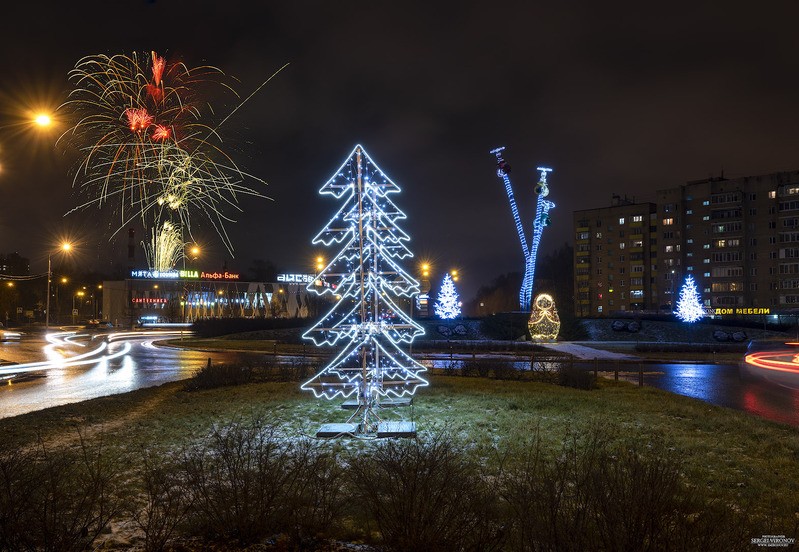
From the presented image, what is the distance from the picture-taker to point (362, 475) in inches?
261

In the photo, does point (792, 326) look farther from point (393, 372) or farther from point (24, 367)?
point (24, 367)

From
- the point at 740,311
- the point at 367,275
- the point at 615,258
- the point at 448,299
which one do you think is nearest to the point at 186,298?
the point at 448,299

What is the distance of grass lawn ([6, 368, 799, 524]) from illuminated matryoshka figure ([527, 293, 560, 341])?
2653 cm

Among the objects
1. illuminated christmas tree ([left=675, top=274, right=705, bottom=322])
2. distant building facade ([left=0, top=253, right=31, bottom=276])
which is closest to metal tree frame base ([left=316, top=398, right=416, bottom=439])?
illuminated christmas tree ([left=675, top=274, right=705, bottom=322])

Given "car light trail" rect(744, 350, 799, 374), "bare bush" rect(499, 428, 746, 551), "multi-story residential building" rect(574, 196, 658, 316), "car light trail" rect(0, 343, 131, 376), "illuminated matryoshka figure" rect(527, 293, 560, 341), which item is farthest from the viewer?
"multi-story residential building" rect(574, 196, 658, 316)

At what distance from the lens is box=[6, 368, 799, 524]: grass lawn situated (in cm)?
916

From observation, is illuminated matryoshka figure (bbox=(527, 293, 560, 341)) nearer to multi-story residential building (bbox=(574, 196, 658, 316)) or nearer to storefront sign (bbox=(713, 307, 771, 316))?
storefront sign (bbox=(713, 307, 771, 316))

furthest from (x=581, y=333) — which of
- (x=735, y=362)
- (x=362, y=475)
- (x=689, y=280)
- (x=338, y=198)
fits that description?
(x=362, y=475)

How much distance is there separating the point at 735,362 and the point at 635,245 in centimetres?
8176

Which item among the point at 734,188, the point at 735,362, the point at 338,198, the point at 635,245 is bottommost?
the point at 735,362

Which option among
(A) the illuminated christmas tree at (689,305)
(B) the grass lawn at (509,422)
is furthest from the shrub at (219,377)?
(A) the illuminated christmas tree at (689,305)

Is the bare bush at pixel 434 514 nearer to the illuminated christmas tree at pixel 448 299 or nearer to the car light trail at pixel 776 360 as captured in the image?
the car light trail at pixel 776 360

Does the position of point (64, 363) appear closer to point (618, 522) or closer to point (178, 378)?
point (178, 378)

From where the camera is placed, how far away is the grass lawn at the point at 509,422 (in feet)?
30.1
